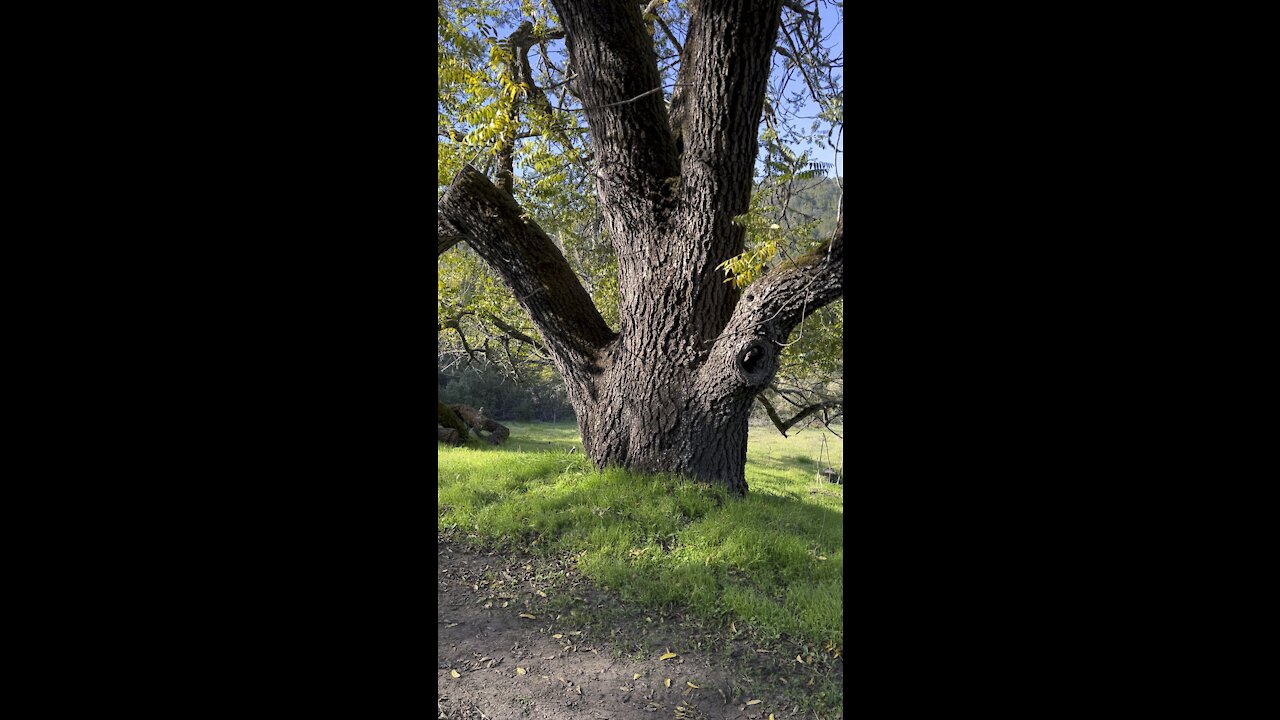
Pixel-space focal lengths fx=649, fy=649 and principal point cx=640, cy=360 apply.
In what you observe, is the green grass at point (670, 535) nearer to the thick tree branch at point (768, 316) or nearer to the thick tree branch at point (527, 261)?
the thick tree branch at point (768, 316)

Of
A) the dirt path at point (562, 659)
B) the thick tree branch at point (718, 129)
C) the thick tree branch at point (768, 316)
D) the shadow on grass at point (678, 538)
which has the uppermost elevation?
the thick tree branch at point (718, 129)

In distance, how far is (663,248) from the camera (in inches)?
167

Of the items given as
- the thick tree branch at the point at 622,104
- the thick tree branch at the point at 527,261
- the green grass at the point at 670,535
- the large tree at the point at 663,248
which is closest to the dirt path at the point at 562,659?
the green grass at the point at 670,535

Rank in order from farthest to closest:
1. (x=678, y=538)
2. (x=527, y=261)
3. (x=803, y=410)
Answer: (x=803, y=410)
(x=527, y=261)
(x=678, y=538)

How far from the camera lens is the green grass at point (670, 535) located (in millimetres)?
2828

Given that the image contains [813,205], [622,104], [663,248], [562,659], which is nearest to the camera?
[562,659]

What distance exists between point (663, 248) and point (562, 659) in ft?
8.52

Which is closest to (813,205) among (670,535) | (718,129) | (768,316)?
(718,129)

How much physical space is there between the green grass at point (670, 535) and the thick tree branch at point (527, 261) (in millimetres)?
893

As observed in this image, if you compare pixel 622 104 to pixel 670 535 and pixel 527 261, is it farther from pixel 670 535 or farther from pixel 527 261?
pixel 670 535

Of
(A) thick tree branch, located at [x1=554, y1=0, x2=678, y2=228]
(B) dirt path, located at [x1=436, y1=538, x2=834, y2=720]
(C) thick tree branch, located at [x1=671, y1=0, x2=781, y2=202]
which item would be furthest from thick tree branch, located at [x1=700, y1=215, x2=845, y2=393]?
(B) dirt path, located at [x1=436, y1=538, x2=834, y2=720]
